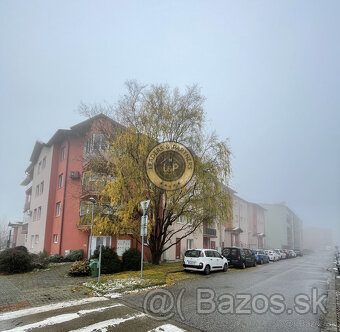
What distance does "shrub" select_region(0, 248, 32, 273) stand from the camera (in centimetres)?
1462

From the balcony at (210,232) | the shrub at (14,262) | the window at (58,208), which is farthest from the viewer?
the balcony at (210,232)

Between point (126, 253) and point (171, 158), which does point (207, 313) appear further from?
point (171, 158)

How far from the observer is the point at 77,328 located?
578 centimetres

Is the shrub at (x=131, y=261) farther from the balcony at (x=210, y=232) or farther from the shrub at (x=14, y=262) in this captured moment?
the balcony at (x=210, y=232)

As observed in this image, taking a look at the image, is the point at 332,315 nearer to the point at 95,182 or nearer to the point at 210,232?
the point at 95,182

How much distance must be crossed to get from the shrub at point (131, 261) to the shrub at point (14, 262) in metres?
5.46

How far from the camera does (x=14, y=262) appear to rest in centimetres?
1474

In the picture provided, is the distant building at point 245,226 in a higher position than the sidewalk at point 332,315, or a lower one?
higher

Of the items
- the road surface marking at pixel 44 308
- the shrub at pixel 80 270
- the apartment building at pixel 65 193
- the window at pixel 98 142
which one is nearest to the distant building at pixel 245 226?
the apartment building at pixel 65 193

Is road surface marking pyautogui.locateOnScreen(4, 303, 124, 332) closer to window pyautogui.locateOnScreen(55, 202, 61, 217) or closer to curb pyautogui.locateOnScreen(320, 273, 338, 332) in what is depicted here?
curb pyautogui.locateOnScreen(320, 273, 338, 332)

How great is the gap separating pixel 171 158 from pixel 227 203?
481 centimetres

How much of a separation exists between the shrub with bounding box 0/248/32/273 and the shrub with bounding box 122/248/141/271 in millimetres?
5464

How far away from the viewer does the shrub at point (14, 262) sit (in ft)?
48.0

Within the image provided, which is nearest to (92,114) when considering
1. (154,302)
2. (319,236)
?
(154,302)
